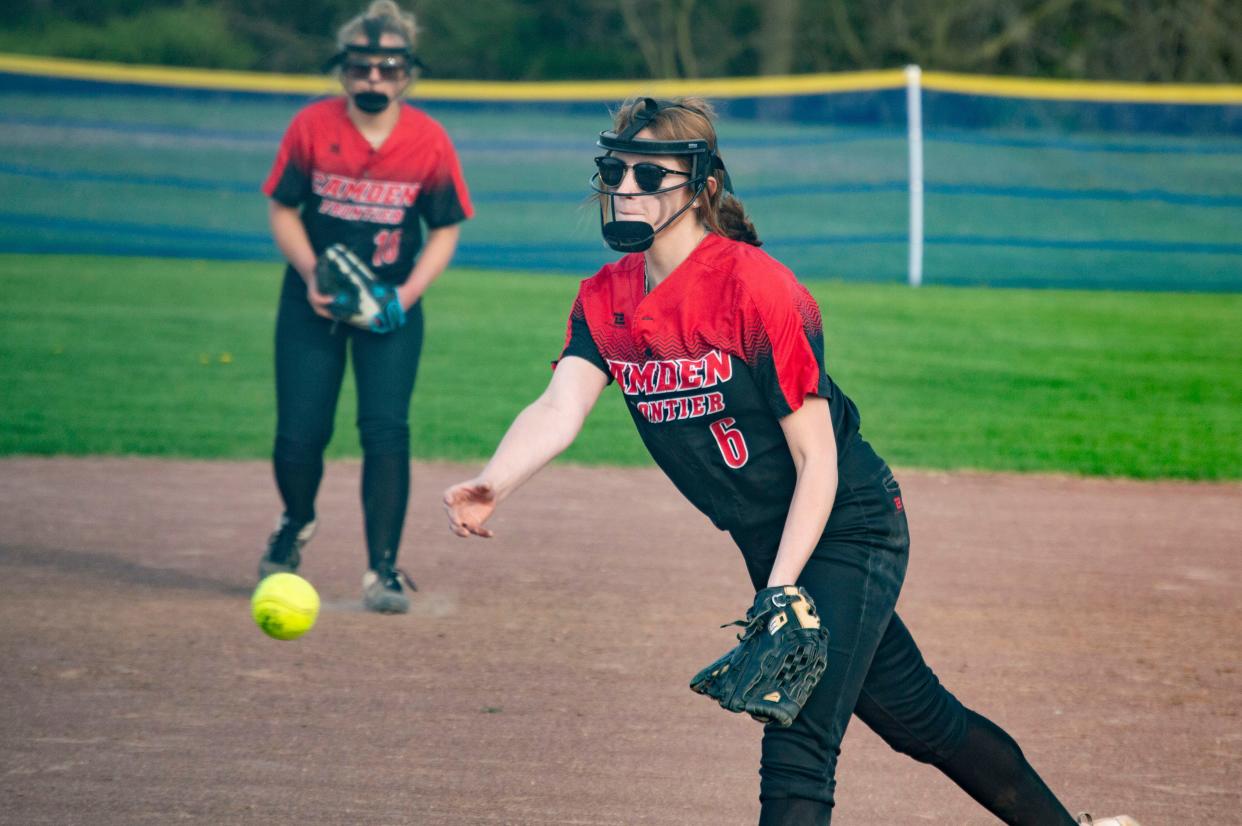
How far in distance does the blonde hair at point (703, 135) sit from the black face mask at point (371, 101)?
8.44 feet

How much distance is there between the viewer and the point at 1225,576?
22.0 feet

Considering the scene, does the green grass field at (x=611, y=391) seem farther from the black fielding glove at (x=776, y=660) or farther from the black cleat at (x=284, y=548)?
the black fielding glove at (x=776, y=660)

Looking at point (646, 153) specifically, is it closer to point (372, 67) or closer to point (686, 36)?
point (372, 67)

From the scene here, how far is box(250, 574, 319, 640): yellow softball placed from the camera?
4508 millimetres

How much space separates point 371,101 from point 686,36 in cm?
3305

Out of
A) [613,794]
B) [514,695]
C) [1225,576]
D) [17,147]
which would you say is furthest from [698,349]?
[17,147]

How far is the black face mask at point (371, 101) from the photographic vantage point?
5.73 metres

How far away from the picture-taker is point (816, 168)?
22531 millimetres

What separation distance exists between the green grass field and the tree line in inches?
677

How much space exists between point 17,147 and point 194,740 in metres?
17.8

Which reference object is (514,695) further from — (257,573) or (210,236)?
(210,236)

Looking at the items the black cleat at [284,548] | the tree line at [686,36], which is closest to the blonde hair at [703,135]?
the black cleat at [284,548]

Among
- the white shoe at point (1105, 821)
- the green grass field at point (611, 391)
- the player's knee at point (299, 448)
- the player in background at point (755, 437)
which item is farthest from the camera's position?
the green grass field at point (611, 391)

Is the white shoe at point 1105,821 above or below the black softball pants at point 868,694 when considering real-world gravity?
below
